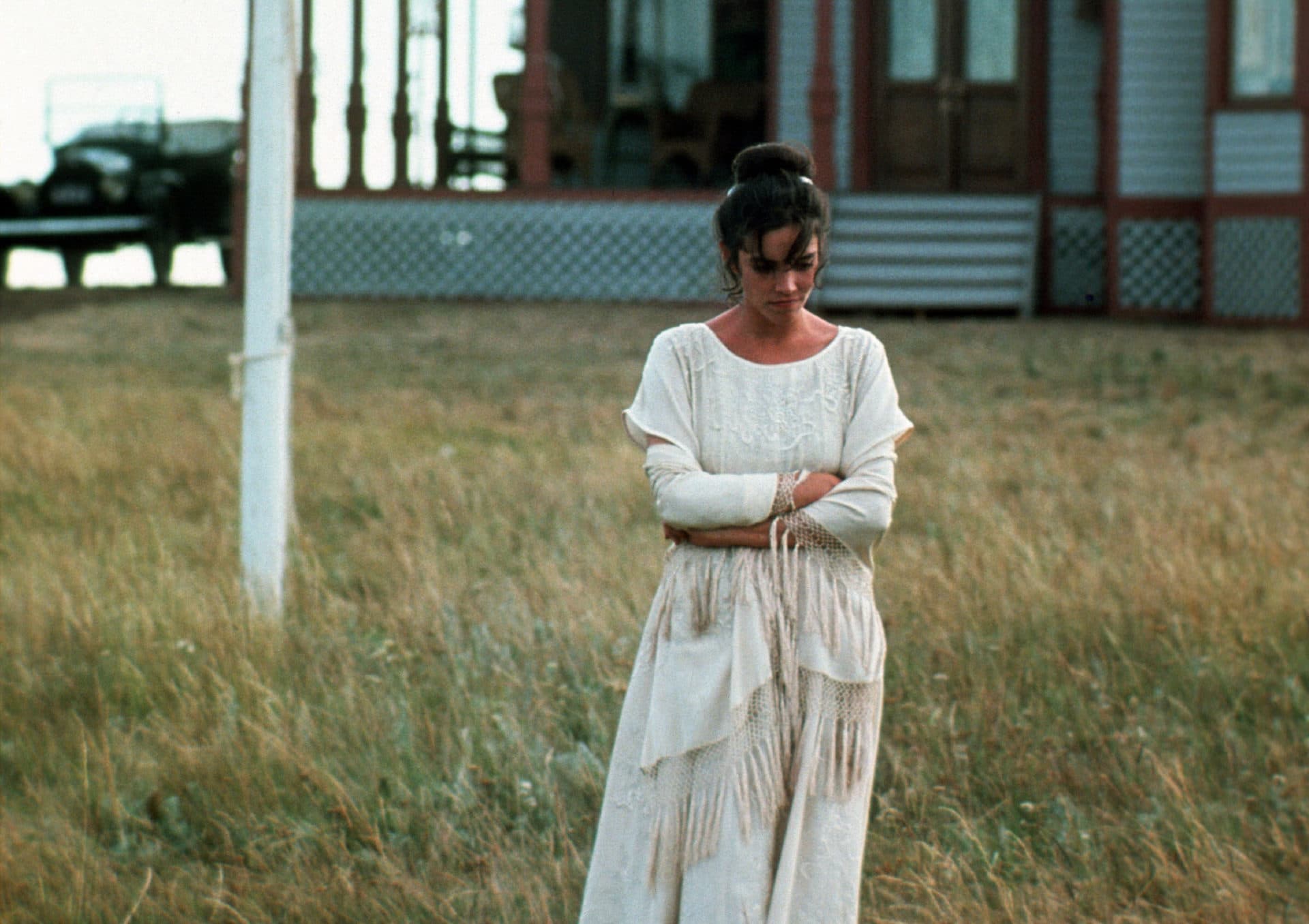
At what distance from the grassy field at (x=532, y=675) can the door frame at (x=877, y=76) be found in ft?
26.2

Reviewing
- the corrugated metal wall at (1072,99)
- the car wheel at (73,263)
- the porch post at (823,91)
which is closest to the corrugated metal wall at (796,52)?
the porch post at (823,91)

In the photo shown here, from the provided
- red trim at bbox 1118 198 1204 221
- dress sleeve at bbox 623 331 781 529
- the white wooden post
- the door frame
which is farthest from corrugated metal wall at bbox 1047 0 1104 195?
dress sleeve at bbox 623 331 781 529

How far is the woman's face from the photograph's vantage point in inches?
104

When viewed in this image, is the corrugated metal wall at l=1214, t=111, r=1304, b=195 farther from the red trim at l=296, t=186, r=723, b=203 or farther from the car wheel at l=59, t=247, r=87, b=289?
the car wheel at l=59, t=247, r=87, b=289

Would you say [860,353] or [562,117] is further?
[562,117]

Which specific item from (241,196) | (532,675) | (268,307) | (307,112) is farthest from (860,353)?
(307,112)

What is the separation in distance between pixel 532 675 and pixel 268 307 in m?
1.49

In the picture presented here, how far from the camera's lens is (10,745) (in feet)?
15.7

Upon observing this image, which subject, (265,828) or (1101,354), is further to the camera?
(1101,354)

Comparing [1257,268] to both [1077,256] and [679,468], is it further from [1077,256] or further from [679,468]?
[679,468]

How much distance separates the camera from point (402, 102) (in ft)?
60.2

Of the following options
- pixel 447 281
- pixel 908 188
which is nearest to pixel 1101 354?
pixel 908 188

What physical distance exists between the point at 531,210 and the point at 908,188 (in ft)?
12.0

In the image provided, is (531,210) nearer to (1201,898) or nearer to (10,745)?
(10,745)
